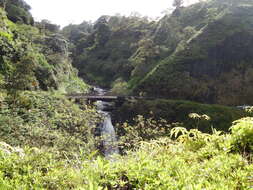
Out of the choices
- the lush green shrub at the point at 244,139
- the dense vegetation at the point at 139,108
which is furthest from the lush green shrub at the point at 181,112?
the lush green shrub at the point at 244,139

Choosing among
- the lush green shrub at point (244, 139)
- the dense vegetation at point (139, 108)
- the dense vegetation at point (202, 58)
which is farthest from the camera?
the dense vegetation at point (202, 58)

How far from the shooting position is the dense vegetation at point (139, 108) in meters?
1.96

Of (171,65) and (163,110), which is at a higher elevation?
(171,65)

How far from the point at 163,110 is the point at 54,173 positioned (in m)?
15.4

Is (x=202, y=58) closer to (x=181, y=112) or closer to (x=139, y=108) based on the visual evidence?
(x=181, y=112)

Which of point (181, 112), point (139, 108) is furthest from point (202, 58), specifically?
point (139, 108)

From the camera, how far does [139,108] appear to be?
1725 centimetres

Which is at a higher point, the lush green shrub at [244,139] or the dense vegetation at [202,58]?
the dense vegetation at [202,58]

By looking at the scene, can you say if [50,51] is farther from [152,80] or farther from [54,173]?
[54,173]

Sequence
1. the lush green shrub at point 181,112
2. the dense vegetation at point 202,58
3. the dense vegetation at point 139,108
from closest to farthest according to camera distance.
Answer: the dense vegetation at point 139,108 → the lush green shrub at point 181,112 → the dense vegetation at point 202,58

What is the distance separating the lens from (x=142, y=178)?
184 centimetres

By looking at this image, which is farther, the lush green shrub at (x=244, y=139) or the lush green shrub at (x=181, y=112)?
the lush green shrub at (x=181, y=112)

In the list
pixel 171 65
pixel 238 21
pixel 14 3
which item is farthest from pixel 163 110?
pixel 14 3

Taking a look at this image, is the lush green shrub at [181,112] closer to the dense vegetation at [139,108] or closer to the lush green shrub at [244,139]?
the dense vegetation at [139,108]
